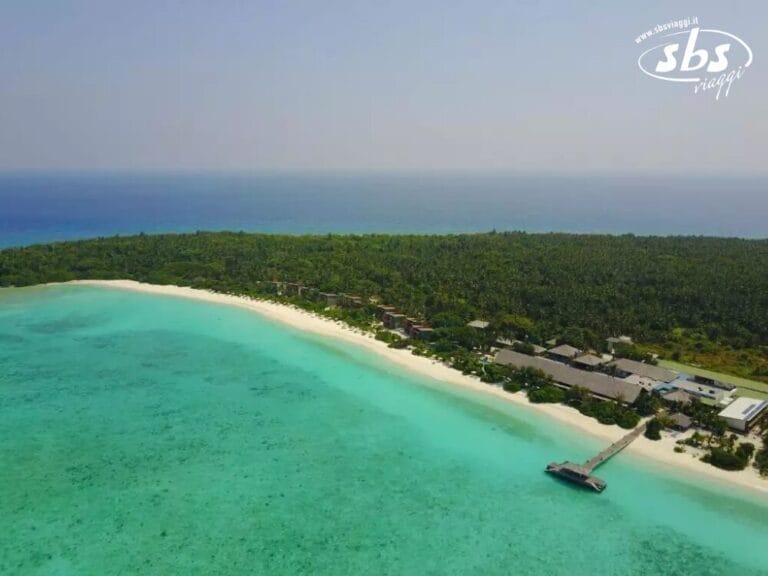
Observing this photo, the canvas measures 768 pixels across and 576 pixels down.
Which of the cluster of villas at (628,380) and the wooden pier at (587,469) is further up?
the cluster of villas at (628,380)

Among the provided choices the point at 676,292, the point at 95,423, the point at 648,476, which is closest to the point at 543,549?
the point at 648,476

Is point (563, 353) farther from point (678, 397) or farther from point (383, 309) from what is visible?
point (383, 309)

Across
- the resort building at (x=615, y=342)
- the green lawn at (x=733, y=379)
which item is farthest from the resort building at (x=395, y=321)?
the green lawn at (x=733, y=379)

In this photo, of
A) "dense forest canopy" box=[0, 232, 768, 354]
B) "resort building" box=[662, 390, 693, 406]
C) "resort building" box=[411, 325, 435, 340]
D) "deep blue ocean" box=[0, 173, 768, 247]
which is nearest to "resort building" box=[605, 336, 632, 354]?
"dense forest canopy" box=[0, 232, 768, 354]

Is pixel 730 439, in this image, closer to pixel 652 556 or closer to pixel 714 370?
pixel 652 556

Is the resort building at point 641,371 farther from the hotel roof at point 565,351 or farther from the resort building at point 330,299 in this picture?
the resort building at point 330,299

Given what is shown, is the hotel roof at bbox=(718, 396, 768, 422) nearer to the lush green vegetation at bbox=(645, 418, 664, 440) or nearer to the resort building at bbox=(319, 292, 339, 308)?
the lush green vegetation at bbox=(645, 418, 664, 440)
